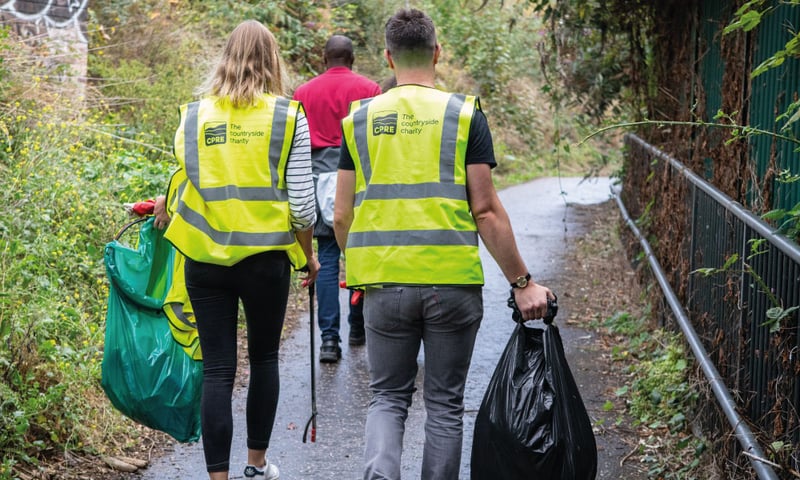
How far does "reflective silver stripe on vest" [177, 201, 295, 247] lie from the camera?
3936 mm

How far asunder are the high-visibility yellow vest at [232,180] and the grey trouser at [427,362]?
0.63 meters

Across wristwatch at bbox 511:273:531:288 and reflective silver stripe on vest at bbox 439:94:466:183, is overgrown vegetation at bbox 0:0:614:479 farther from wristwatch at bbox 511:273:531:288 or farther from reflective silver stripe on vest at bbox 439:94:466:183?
wristwatch at bbox 511:273:531:288

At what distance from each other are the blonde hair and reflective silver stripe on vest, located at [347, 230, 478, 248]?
2.81ft

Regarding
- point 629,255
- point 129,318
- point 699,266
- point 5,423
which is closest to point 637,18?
point 629,255

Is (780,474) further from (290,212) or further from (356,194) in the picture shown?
(290,212)

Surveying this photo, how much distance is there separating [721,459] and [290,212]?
2.07 metres

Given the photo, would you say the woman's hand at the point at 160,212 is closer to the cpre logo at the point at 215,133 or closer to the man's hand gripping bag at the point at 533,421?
the cpre logo at the point at 215,133

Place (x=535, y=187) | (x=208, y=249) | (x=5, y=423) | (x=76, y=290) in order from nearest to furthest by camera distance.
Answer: (x=208, y=249), (x=5, y=423), (x=76, y=290), (x=535, y=187)

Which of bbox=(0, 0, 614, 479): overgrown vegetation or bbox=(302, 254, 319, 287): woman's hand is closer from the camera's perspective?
bbox=(302, 254, 319, 287): woman's hand

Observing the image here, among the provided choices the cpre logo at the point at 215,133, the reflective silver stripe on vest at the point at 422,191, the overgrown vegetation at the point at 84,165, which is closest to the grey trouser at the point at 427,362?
the reflective silver stripe on vest at the point at 422,191

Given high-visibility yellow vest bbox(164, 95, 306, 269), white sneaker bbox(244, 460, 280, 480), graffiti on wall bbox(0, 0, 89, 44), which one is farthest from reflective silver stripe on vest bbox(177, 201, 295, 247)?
graffiti on wall bbox(0, 0, 89, 44)

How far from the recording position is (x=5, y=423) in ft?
14.0

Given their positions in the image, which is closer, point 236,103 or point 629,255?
point 236,103

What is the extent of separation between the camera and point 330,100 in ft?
21.5
